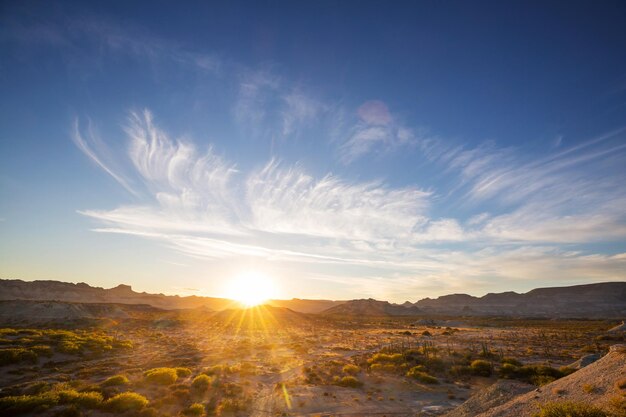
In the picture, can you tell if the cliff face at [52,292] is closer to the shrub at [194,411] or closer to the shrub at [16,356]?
the shrub at [16,356]

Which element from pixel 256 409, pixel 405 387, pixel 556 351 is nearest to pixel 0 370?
pixel 256 409

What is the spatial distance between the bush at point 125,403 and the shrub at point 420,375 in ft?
61.5

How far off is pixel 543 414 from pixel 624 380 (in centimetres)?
328

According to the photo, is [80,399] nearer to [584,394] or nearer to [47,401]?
[47,401]

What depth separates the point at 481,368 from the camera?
84.6 feet

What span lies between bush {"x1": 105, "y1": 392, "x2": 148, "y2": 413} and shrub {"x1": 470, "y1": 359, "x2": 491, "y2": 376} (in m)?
23.7

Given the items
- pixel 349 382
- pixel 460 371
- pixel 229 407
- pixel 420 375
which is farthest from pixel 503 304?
pixel 229 407

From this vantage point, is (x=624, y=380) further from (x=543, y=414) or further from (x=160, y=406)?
(x=160, y=406)

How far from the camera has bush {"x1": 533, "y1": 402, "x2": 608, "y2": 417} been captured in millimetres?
9732

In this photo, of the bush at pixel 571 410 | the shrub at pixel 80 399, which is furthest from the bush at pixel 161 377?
the bush at pixel 571 410

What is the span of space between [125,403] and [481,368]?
25.1 metres

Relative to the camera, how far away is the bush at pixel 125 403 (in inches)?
670

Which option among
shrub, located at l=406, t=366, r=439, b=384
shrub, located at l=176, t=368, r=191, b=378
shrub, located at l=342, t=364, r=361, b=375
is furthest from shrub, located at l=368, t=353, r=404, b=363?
shrub, located at l=176, t=368, r=191, b=378

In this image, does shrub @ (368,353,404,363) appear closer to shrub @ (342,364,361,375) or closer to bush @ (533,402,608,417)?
shrub @ (342,364,361,375)
